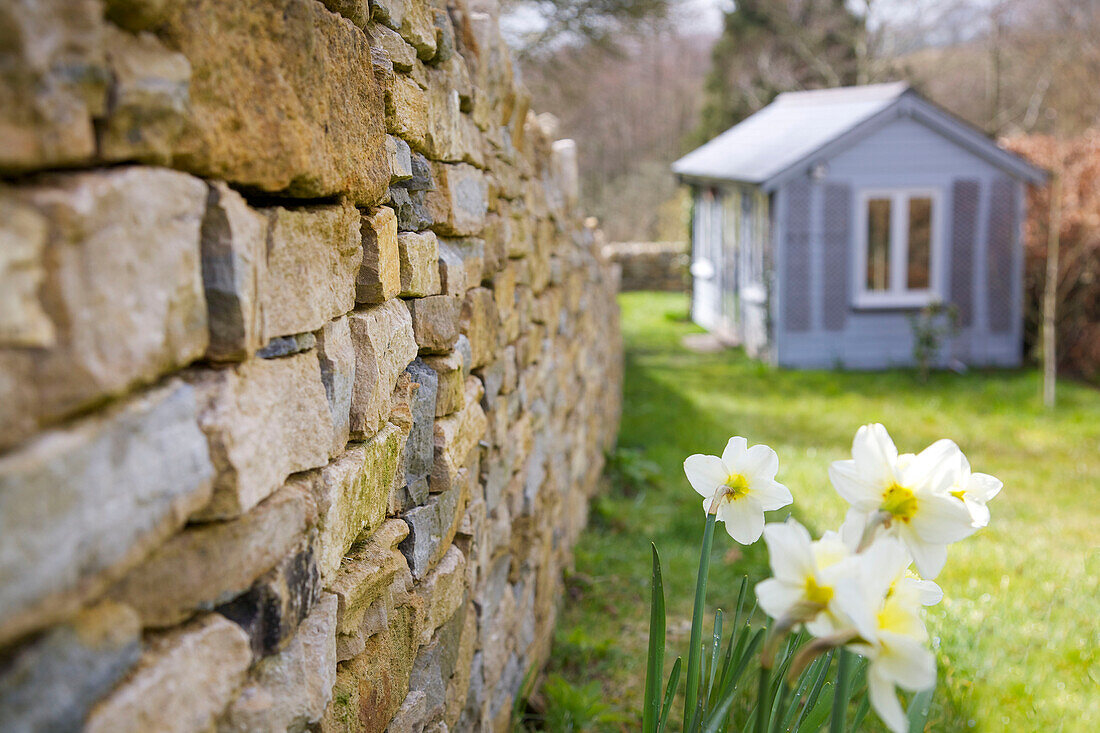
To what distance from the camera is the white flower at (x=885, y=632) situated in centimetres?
90

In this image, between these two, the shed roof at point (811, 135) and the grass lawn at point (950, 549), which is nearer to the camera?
the grass lawn at point (950, 549)

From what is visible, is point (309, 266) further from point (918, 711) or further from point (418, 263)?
point (918, 711)

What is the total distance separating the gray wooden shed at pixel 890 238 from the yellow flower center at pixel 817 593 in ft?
29.6

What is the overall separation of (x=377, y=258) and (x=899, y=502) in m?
0.85

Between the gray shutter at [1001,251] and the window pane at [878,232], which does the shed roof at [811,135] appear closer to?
the gray shutter at [1001,251]

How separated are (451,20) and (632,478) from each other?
12.6 ft

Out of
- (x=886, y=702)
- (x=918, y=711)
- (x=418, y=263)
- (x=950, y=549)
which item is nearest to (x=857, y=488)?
(x=886, y=702)

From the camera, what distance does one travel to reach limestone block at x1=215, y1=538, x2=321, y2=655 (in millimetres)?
974

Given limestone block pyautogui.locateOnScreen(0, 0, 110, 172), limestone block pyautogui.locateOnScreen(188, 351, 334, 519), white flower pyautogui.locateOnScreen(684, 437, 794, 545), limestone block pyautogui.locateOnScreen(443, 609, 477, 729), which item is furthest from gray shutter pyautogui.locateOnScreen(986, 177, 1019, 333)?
limestone block pyautogui.locateOnScreen(0, 0, 110, 172)

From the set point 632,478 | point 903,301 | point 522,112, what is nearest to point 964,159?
point 903,301

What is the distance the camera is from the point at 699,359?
35.5 feet

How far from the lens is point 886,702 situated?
2.96 feet

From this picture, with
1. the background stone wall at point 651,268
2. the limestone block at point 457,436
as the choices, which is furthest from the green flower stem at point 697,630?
the background stone wall at point 651,268

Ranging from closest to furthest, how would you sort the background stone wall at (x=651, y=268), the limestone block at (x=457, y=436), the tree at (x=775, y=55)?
the limestone block at (x=457, y=436) < the background stone wall at (x=651, y=268) < the tree at (x=775, y=55)
